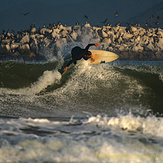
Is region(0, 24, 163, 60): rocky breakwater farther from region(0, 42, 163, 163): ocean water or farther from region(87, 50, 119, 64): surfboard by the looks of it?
region(0, 42, 163, 163): ocean water

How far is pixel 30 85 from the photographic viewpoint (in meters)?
12.2

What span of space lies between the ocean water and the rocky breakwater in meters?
58.9

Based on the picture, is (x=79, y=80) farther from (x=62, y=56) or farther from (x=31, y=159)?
(x=31, y=159)

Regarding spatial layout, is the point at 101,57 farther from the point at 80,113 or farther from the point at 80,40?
the point at 80,40

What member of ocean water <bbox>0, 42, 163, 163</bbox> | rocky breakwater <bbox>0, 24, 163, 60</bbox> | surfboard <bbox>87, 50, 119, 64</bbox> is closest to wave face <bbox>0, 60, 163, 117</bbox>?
ocean water <bbox>0, 42, 163, 163</bbox>

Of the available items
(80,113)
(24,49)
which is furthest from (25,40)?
(80,113)

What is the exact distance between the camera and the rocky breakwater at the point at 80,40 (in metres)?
74.3

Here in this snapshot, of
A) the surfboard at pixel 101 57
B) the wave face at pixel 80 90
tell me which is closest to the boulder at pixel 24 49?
the wave face at pixel 80 90

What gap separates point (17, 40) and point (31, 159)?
8385 cm

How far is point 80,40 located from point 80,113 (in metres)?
78.7

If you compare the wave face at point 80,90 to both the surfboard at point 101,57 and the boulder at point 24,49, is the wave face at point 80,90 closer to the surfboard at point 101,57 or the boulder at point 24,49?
the surfboard at point 101,57

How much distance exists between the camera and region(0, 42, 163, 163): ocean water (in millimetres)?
4184

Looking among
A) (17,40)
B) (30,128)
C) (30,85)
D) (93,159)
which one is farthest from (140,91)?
(17,40)

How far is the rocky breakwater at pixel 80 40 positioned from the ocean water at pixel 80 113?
58.9 m
